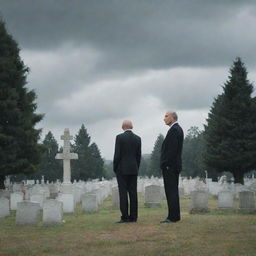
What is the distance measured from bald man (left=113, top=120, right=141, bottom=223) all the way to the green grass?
0.48 metres

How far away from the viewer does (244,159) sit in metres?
32.9

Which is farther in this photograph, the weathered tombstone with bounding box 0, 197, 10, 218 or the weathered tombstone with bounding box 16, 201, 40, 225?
the weathered tombstone with bounding box 0, 197, 10, 218

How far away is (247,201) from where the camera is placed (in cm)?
1565

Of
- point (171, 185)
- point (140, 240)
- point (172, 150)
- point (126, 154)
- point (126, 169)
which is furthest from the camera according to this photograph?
point (126, 154)

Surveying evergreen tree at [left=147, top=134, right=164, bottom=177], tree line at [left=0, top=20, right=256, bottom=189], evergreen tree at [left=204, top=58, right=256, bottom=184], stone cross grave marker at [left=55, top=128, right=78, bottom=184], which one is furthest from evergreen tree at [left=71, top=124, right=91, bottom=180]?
stone cross grave marker at [left=55, top=128, right=78, bottom=184]

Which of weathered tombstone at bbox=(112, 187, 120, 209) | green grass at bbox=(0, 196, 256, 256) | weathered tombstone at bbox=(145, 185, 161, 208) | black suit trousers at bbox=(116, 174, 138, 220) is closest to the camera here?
green grass at bbox=(0, 196, 256, 256)

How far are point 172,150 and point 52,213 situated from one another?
3.91m

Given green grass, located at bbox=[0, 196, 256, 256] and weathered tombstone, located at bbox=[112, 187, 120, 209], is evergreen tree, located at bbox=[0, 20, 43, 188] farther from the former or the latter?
green grass, located at bbox=[0, 196, 256, 256]

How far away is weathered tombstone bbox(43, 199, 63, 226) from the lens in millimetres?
12055

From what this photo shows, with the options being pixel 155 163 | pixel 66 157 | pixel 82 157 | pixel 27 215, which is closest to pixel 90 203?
pixel 27 215

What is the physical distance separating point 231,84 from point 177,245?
2842 centimetres

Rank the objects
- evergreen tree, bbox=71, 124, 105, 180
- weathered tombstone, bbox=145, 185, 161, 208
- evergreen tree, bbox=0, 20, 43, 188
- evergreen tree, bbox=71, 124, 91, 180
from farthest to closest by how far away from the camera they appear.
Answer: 1. evergreen tree, bbox=71, 124, 105, 180
2. evergreen tree, bbox=71, 124, 91, 180
3. evergreen tree, bbox=0, 20, 43, 188
4. weathered tombstone, bbox=145, 185, 161, 208

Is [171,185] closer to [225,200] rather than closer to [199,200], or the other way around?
[199,200]

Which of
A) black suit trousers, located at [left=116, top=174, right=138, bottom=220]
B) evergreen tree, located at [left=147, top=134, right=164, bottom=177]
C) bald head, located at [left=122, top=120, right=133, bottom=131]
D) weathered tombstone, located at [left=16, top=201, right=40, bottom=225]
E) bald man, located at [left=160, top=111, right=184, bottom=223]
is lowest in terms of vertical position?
weathered tombstone, located at [left=16, top=201, right=40, bottom=225]
